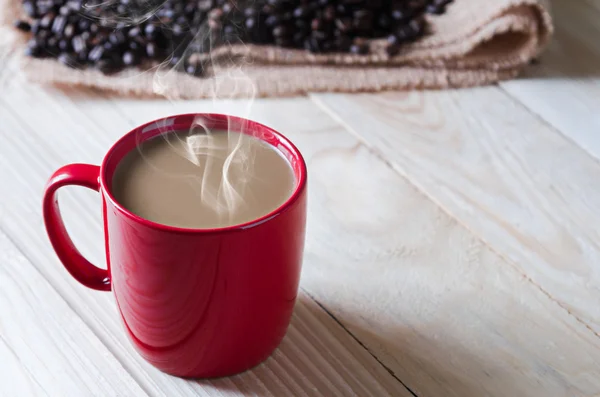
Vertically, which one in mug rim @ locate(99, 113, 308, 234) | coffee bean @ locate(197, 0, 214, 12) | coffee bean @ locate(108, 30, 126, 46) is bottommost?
coffee bean @ locate(108, 30, 126, 46)

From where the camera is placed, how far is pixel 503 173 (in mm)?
936

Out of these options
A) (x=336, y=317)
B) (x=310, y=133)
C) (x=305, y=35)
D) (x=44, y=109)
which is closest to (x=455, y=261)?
(x=336, y=317)

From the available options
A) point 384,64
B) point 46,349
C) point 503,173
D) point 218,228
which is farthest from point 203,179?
point 384,64

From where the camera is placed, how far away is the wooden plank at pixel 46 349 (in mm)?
637

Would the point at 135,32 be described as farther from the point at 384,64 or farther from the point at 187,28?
the point at 384,64

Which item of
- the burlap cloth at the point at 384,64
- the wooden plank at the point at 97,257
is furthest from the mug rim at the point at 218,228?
the burlap cloth at the point at 384,64

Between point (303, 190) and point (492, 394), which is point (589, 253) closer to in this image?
point (492, 394)

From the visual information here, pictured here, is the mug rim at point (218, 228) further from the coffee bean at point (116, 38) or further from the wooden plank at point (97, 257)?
the coffee bean at point (116, 38)

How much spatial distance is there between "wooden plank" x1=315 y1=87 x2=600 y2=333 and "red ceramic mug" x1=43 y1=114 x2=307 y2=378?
1.07 feet

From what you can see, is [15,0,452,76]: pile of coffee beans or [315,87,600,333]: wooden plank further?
[15,0,452,76]: pile of coffee beans

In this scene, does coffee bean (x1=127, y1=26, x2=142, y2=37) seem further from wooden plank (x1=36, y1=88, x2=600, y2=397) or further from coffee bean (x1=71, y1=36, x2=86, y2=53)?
wooden plank (x1=36, y1=88, x2=600, y2=397)

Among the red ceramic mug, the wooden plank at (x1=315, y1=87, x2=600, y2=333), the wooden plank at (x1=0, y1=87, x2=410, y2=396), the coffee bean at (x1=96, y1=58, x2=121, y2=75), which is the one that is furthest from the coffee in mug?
the coffee bean at (x1=96, y1=58, x2=121, y2=75)

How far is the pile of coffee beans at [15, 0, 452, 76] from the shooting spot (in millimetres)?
1059

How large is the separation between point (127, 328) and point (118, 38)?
560mm
